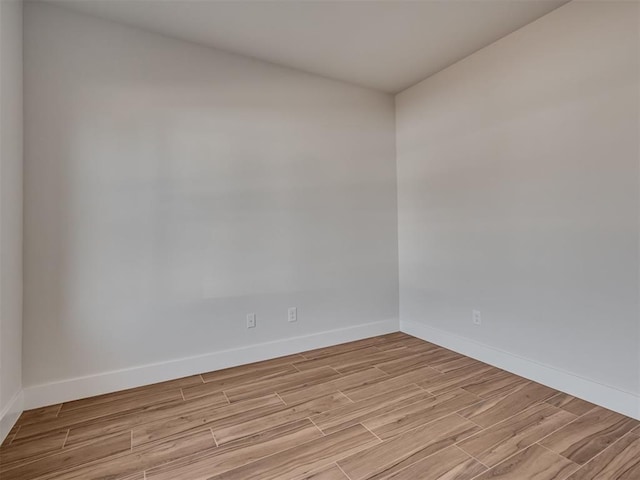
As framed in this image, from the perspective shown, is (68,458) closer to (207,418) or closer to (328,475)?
(207,418)

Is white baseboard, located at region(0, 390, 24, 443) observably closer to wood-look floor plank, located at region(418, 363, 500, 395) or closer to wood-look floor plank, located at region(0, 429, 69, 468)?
wood-look floor plank, located at region(0, 429, 69, 468)

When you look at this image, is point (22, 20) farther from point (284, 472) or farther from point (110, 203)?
point (284, 472)

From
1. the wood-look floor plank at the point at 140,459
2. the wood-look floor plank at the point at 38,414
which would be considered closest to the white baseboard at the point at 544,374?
the wood-look floor plank at the point at 140,459

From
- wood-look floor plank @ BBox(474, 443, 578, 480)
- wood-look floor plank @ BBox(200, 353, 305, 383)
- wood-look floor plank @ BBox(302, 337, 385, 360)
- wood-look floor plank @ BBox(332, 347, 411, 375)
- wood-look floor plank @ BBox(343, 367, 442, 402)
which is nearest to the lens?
wood-look floor plank @ BBox(474, 443, 578, 480)

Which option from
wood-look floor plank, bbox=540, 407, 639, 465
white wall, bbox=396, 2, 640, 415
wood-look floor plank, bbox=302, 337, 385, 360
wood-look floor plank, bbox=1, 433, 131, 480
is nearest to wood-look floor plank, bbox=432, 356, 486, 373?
white wall, bbox=396, 2, 640, 415

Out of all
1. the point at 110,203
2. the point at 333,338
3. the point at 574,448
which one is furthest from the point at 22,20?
the point at 574,448

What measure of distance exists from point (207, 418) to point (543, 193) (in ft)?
8.63

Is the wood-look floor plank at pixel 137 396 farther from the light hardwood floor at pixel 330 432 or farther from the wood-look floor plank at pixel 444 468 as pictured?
the wood-look floor plank at pixel 444 468

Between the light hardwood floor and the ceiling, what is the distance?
2541 millimetres

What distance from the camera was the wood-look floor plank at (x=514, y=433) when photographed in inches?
61.2

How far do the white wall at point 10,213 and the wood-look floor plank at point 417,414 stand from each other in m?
1.99

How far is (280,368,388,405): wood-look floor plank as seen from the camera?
6.98ft

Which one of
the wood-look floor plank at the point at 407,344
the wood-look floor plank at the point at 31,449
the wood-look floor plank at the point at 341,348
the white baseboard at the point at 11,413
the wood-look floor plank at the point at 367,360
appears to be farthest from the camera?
the wood-look floor plank at the point at 407,344

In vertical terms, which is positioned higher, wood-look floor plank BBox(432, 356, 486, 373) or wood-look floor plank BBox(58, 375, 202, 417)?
wood-look floor plank BBox(432, 356, 486, 373)
